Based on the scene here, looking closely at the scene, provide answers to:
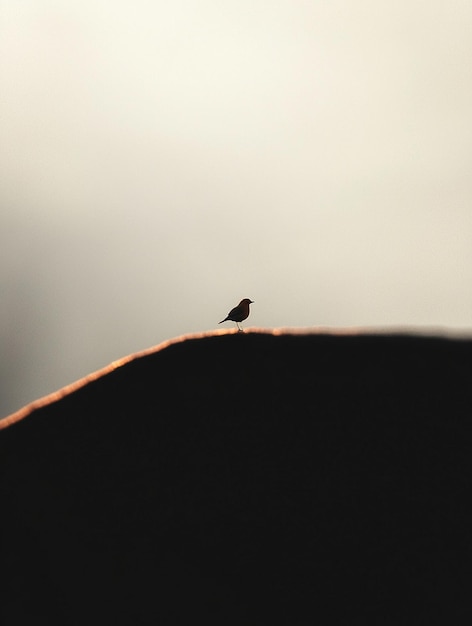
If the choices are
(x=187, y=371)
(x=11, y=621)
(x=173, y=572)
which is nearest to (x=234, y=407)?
A: (x=187, y=371)

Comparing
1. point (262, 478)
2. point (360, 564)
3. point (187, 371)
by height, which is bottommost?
point (360, 564)

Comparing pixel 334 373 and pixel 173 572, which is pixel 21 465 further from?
pixel 334 373

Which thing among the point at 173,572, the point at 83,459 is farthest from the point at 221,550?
the point at 83,459

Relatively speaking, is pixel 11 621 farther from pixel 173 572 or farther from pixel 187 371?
pixel 187 371

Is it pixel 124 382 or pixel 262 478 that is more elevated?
pixel 124 382

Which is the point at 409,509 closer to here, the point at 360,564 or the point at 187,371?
the point at 360,564

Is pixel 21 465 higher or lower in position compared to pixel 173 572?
higher

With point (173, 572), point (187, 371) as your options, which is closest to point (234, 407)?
point (187, 371)
